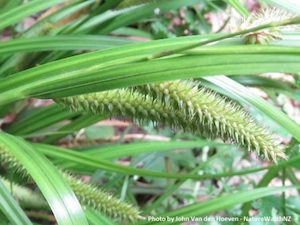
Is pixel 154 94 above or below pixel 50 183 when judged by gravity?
above

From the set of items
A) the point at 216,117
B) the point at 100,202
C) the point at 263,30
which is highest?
the point at 263,30

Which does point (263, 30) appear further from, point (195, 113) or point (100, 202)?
point (100, 202)

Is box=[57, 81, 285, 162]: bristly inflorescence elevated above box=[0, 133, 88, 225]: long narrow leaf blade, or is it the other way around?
box=[57, 81, 285, 162]: bristly inflorescence

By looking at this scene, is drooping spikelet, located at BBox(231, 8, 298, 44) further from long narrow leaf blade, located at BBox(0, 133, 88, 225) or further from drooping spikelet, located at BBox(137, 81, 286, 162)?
long narrow leaf blade, located at BBox(0, 133, 88, 225)

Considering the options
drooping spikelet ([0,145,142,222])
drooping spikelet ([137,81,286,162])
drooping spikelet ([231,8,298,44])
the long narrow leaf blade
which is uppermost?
drooping spikelet ([231,8,298,44])

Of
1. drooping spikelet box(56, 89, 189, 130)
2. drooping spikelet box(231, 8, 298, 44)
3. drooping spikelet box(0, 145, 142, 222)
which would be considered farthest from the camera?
drooping spikelet box(0, 145, 142, 222)

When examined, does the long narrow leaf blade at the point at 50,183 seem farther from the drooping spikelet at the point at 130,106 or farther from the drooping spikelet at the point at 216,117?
the drooping spikelet at the point at 216,117

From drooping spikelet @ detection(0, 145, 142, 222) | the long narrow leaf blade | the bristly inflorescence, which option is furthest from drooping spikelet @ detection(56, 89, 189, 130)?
drooping spikelet @ detection(0, 145, 142, 222)

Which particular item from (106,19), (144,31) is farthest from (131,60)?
(144,31)

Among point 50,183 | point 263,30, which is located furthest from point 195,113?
point 50,183
